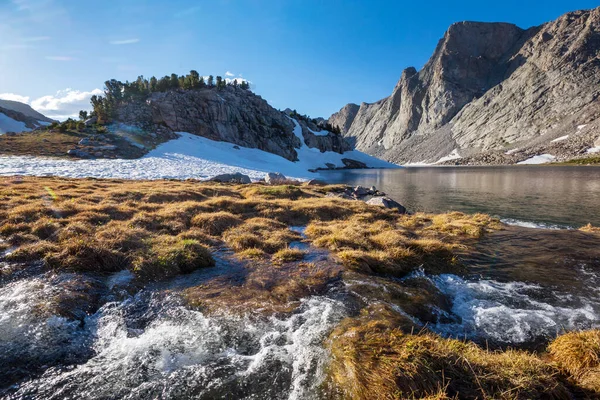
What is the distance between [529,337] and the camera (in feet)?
20.7

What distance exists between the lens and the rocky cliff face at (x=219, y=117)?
90750 mm

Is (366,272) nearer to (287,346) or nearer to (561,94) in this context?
(287,346)

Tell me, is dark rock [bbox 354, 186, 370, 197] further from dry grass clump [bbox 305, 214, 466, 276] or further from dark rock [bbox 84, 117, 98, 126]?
dark rock [bbox 84, 117, 98, 126]

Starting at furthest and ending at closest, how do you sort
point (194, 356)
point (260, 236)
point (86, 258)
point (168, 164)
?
point (168, 164)
point (260, 236)
point (86, 258)
point (194, 356)

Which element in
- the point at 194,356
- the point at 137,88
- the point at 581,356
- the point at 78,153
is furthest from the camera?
the point at 137,88

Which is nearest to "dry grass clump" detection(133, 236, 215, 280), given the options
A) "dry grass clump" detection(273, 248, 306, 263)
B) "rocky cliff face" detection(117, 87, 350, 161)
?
"dry grass clump" detection(273, 248, 306, 263)

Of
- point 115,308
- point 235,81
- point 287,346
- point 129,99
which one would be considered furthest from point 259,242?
point 235,81

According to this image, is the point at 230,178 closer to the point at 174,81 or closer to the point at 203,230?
the point at 203,230

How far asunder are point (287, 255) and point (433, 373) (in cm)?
698

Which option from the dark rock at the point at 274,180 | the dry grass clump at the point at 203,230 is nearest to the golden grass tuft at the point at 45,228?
the dry grass clump at the point at 203,230

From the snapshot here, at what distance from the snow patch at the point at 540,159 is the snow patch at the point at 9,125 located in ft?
943

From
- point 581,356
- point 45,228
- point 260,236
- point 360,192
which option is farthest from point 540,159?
point 45,228

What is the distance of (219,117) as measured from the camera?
102m

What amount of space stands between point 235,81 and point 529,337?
142 metres
